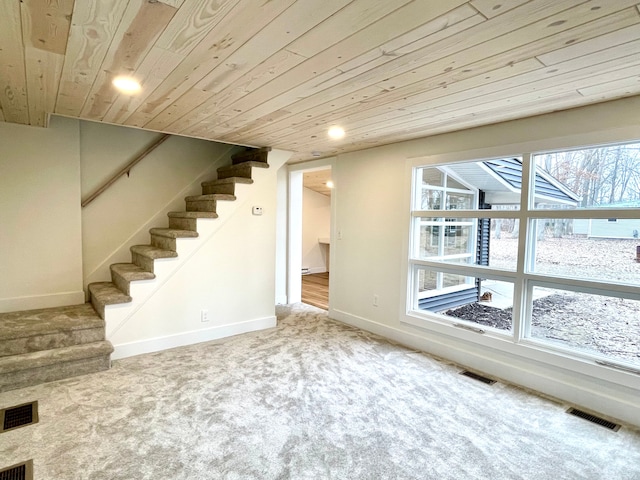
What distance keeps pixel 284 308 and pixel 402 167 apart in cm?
264

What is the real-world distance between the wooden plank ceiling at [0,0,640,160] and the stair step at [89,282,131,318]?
1.57m

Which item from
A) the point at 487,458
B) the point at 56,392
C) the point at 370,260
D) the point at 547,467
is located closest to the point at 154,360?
the point at 56,392

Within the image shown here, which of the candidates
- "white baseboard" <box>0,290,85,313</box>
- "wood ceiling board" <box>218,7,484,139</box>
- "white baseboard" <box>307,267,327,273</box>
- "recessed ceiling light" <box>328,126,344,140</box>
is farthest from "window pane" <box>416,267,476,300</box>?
"white baseboard" <box>307,267,327,273</box>

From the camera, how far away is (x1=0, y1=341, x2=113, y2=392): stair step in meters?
2.55

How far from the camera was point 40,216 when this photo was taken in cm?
329

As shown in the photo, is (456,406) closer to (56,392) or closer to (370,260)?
(370,260)

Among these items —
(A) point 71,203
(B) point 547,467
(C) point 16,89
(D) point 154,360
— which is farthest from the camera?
(A) point 71,203

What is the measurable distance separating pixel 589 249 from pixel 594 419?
116 cm

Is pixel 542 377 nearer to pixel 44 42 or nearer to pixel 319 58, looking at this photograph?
pixel 319 58

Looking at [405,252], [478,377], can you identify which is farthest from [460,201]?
[478,377]

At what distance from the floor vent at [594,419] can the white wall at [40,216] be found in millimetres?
4412

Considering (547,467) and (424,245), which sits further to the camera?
(424,245)

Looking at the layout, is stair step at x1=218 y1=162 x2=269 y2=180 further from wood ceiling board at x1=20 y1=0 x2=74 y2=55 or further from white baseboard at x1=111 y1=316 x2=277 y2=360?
wood ceiling board at x1=20 y1=0 x2=74 y2=55

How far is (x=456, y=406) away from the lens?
2.46 meters
